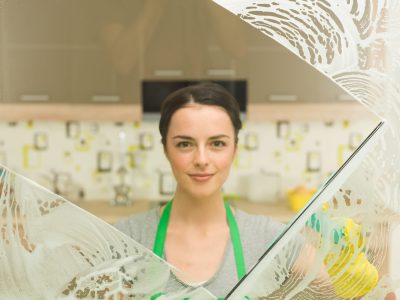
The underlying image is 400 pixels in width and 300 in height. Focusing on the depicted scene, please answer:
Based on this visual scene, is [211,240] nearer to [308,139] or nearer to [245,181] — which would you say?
[245,181]

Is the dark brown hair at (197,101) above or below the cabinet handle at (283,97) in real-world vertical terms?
above

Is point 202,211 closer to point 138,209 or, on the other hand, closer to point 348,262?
point 348,262

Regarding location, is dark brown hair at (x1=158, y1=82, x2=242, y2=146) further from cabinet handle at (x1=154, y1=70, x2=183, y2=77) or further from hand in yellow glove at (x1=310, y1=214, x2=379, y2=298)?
cabinet handle at (x1=154, y1=70, x2=183, y2=77)

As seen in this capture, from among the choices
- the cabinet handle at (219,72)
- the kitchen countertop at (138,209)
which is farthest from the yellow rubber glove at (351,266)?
the cabinet handle at (219,72)

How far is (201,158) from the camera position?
0.30m

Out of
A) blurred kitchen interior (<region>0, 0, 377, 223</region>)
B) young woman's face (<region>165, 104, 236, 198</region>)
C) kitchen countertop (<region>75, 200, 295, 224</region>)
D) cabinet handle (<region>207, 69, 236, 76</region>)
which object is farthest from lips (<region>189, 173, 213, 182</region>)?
cabinet handle (<region>207, 69, 236, 76</region>)

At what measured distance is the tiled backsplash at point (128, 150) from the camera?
1.69 metres

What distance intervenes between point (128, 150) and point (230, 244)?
1413 mm

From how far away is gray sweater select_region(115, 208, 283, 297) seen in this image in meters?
→ 0.31

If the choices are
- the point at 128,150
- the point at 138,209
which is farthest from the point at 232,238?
the point at 128,150

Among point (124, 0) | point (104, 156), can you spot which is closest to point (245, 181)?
point (104, 156)

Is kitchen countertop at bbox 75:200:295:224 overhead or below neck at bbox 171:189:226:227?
below

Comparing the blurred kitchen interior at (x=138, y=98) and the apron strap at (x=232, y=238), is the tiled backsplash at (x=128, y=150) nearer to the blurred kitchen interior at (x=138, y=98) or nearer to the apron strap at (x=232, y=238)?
the blurred kitchen interior at (x=138, y=98)

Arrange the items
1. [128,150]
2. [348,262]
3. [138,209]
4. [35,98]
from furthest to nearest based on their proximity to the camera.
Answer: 1. [128,150]
2. [35,98]
3. [138,209]
4. [348,262]
